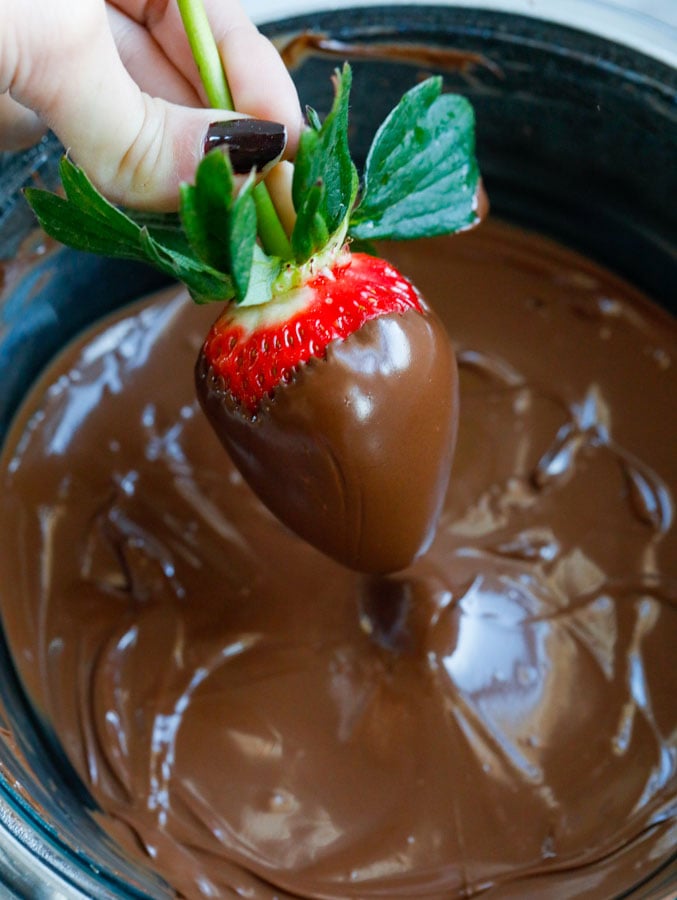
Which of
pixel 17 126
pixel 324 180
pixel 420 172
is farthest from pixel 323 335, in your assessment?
pixel 17 126

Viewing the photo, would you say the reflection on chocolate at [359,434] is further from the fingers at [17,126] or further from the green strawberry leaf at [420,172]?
the fingers at [17,126]

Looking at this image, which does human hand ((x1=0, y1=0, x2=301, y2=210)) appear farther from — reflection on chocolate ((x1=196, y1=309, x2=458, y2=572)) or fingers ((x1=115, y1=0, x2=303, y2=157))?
reflection on chocolate ((x1=196, y1=309, x2=458, y2=572))

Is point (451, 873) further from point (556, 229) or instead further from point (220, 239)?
point (556, 229)

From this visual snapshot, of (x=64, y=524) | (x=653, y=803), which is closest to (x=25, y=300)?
(x=64, y=524)

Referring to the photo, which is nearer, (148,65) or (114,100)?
(114,100)

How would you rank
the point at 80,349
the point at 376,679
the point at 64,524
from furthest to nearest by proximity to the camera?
1. the point at 80,349
2. the point at 64,524
3. the point at 376,679

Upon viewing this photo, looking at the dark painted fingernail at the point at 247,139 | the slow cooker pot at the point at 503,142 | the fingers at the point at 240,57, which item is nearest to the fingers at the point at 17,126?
the slow cooker pot at the point at 503,142

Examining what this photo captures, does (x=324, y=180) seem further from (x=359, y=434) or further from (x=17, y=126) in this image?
(x=17, y=126)
